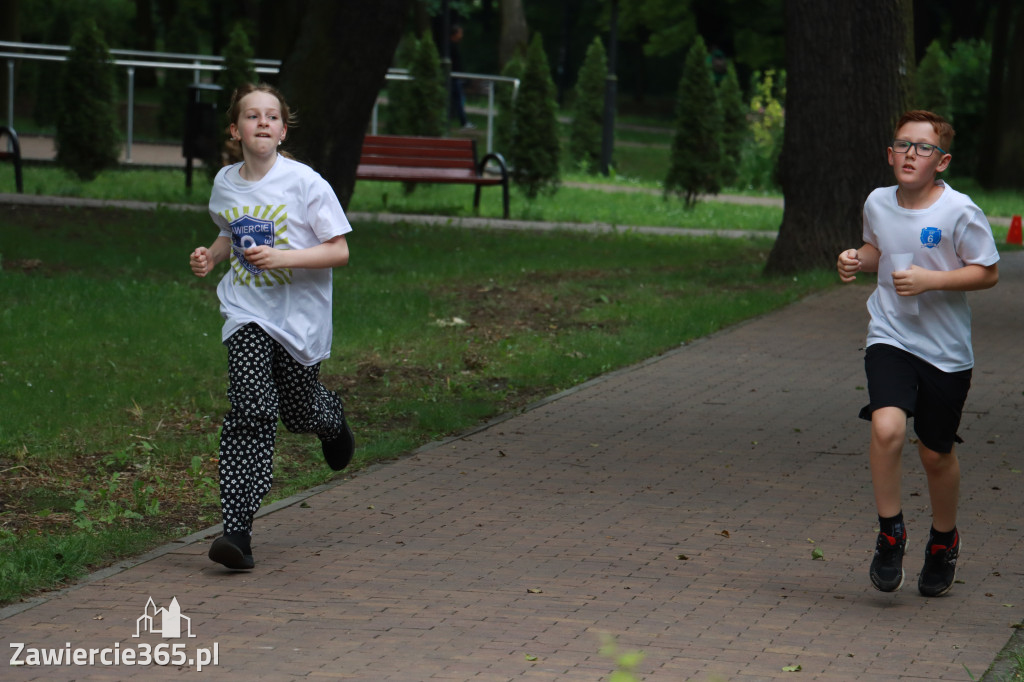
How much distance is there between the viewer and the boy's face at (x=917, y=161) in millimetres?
5094

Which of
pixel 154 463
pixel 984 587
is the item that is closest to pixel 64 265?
pixel 154 463

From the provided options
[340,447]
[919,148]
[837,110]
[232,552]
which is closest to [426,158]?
[837,110]

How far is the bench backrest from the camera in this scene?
19281 millimetres

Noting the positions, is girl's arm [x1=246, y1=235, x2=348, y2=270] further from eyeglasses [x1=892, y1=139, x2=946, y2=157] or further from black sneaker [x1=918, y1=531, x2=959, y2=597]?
black sneaker [x1=918, y1=531, x2=959, y2=597]

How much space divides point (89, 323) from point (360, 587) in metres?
5.48

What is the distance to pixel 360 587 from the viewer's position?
5203 millimetres

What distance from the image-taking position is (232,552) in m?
5.24

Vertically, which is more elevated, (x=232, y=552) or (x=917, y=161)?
(x=917, y=161)

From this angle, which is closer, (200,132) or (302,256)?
(302,256)

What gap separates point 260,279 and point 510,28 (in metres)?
34.6

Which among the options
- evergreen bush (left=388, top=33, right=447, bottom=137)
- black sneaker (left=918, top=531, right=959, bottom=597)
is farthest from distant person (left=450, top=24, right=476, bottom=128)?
black sneaker (left=918, top=531, right=959, bottom=597)

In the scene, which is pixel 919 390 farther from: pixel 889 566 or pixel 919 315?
pixel 889 566

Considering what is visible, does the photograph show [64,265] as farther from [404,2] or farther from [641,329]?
[641,329]

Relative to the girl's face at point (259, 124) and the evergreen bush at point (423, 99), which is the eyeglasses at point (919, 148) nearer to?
the girl's face at point (259, 124)
